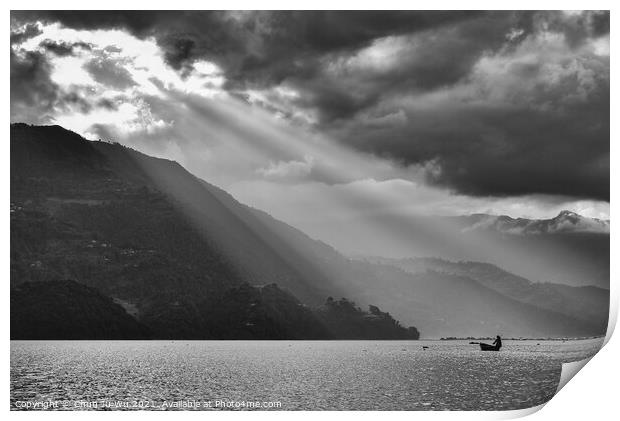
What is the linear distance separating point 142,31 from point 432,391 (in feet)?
120

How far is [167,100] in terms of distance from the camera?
113 meters

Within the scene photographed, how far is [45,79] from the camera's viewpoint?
316ft

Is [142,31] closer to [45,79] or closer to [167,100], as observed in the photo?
[45,79]

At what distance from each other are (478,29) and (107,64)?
46236mm

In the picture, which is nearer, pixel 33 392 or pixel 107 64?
pixel 33 392
